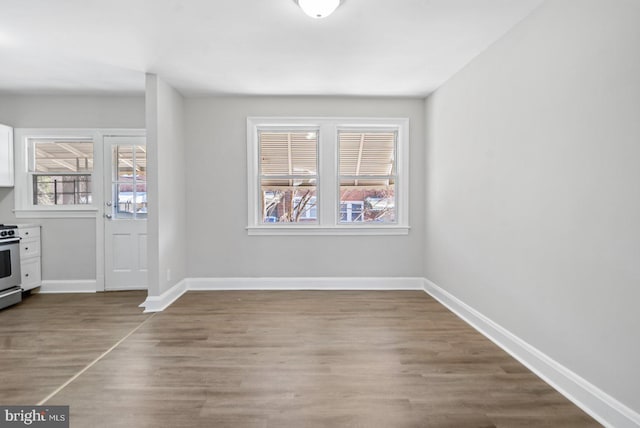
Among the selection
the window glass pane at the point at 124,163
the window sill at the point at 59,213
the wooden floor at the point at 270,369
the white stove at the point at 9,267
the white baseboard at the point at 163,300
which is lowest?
the wooden floor at the point at 270,369

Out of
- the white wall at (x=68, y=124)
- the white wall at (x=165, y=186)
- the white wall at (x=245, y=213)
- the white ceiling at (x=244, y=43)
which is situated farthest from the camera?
the white wall at (x=245, y=213)

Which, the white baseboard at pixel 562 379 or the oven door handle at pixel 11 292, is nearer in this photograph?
the white baseboard at pixel 562 379

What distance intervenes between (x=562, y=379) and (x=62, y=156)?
602cm

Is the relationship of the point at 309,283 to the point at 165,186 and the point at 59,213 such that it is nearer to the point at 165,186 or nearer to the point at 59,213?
the point at 165,186

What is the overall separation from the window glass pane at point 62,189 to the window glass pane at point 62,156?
0.34 ft

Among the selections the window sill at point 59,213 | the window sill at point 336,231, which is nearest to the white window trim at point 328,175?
the window sill at point 336,231

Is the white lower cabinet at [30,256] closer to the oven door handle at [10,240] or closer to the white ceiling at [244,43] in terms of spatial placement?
the oven door handle at [10,240]

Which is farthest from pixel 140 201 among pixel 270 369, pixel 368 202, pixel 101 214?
pixel 270 369

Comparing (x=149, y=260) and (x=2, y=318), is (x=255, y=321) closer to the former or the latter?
(x=149, y=260)

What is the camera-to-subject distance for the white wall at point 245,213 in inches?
185

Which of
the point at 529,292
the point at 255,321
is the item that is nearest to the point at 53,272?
the point at 255,321

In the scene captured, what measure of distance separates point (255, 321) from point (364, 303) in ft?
4.44

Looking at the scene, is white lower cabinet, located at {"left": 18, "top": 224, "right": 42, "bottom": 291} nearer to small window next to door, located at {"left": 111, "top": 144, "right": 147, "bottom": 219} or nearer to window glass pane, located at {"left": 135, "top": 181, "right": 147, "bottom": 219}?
small window next to door, located at {"left": 111, "top": 144, "right": 147, "bottom": 219}

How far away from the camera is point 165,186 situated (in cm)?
404
